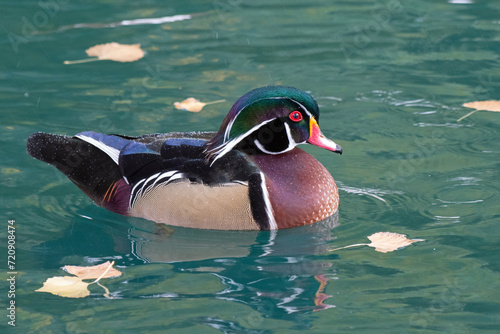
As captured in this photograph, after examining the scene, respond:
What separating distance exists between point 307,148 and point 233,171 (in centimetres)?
173

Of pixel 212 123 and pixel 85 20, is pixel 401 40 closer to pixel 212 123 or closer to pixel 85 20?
pixel 212 123

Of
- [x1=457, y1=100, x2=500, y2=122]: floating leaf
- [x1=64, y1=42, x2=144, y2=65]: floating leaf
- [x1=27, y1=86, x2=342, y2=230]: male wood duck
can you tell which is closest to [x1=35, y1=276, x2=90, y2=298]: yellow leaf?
[x1=27, y1=86, x2=342, y2=230]: male wood duck

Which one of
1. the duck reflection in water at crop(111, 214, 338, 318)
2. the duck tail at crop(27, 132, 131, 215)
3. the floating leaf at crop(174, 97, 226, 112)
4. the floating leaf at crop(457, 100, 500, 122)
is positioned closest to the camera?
the duck reflection in water at crop(111, 214, 338, 318)

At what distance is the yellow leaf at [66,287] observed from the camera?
539 centimetres

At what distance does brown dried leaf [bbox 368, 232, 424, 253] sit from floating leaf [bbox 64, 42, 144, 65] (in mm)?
4511

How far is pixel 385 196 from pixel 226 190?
1.35 meters

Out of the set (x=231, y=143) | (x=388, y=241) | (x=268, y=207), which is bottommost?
(x=388, y=241)

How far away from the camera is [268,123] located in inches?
243

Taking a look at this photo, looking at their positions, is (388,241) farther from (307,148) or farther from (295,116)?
(307,148)

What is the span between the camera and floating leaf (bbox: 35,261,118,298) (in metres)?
5.41

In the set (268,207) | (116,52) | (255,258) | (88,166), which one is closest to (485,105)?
(268,207)

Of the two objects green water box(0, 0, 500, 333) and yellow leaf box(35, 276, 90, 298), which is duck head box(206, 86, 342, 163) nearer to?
green water box(0, 0, 500, 333)

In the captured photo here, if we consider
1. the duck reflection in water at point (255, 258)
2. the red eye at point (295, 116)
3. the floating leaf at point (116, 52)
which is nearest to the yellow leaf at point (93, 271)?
the duck reflection in water at point (255, 258)

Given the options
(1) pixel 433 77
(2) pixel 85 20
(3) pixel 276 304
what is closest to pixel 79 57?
(2) pixel 85 20
